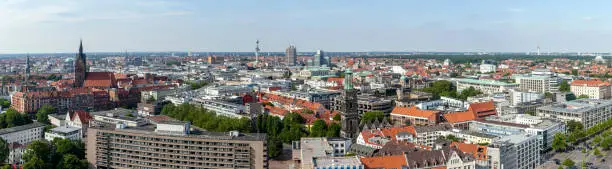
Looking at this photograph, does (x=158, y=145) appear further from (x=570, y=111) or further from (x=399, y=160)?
(x=570, y=111)

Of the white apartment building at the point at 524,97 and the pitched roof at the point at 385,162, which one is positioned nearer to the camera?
the pitched roof at the point at 385,162

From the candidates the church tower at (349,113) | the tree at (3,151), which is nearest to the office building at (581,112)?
the church tower at (349,113)

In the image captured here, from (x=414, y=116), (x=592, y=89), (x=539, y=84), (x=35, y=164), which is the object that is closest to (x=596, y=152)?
(x=414, y=116)

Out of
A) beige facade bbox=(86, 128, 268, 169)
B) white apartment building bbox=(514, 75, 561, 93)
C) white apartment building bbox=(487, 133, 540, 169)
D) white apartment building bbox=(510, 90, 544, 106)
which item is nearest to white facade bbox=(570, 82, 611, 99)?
white apartment building bbox=(514, 75, 561, 93)

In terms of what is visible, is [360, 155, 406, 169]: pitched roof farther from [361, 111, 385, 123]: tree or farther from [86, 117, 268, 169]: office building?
[361, 111, 385, 123]: tree

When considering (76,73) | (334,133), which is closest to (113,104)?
(76,73)

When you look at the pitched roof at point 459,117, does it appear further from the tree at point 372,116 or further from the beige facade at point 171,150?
the beige facade at point 171,150
